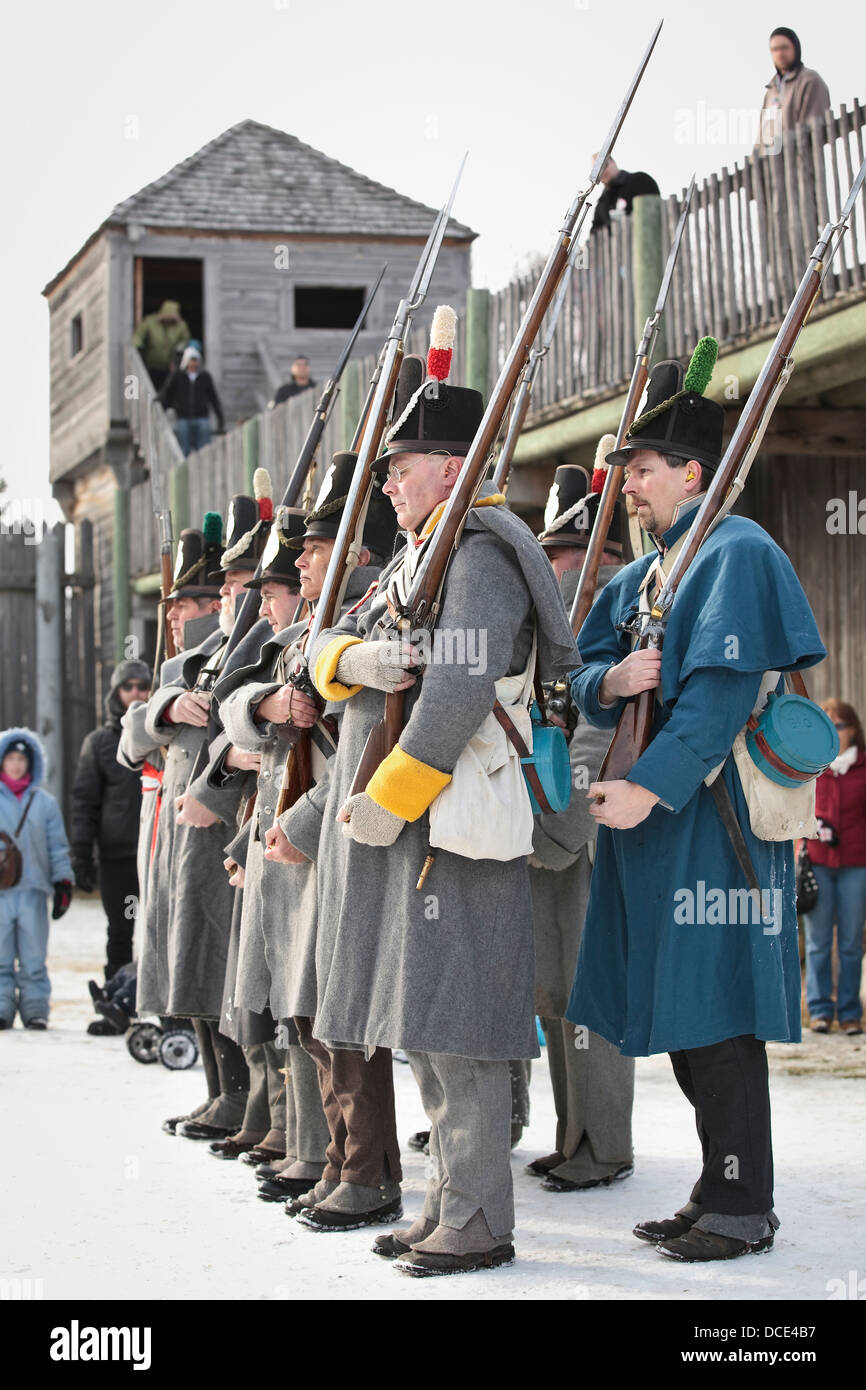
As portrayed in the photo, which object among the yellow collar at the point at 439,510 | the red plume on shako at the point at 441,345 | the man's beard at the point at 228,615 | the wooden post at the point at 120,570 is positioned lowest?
the man's beard at the point at 228,615

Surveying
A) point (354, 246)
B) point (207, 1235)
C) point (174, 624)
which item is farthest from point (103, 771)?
point (354, 246)

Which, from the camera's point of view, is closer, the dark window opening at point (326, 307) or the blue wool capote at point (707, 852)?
the blue wool capote at point (707, 852)

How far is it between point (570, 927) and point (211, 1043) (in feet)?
5.10

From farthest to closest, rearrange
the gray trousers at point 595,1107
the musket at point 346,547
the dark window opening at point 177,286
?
the dark window opening at point 177,286 < the gray trousers at point 595,1107 < the musket at point 346,547

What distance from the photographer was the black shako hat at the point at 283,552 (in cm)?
538

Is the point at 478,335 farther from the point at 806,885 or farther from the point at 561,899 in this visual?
the point at 561,899

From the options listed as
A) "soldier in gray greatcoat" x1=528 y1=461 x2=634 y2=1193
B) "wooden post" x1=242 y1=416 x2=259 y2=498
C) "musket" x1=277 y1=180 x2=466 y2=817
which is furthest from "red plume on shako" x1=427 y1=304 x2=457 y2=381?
"wooden post" x1=242 y1=416 x2=259 y2=498

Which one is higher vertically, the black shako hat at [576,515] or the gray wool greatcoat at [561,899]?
the black shako hat at [576,515]

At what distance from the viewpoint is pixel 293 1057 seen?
4.98 m

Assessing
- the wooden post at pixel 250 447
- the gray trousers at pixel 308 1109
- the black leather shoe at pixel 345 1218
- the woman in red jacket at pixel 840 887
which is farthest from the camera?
the wooden post at pixel 250 447

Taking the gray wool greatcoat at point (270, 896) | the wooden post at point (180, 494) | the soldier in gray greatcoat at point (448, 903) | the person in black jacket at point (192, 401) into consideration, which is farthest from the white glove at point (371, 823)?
the person in black jacket at point (192, 401)

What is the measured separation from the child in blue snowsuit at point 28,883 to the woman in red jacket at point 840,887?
380 centimetres

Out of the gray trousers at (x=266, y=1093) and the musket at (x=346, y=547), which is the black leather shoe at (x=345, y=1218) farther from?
the musket at (x=346, y=547)
